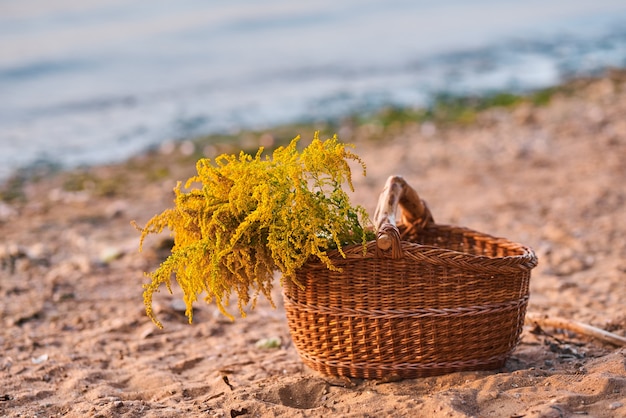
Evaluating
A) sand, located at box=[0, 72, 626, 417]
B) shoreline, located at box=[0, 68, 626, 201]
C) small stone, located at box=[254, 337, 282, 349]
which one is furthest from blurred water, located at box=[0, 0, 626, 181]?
small stone, located at box=[254, 337, 282, 349]

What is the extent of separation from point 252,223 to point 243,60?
16586mm

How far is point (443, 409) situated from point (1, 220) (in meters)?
5.99

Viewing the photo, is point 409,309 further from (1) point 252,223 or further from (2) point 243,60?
(2) point 243,60

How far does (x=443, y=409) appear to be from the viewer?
3207mm

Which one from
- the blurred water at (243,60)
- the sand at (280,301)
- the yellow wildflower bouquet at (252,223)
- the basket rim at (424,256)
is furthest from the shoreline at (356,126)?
the basket rim at (424,256)

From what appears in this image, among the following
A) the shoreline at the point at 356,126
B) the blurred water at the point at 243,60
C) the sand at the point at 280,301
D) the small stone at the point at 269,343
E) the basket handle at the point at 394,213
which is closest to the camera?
the basket handle at the point at 394,213

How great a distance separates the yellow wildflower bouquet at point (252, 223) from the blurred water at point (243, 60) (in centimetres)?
752

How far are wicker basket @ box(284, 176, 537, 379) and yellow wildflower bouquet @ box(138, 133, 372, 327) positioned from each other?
0.15 metres

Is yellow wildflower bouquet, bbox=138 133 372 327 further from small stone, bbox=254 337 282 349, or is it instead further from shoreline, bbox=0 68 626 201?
shoreline, bbox=0 68 626 201

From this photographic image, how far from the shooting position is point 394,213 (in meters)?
3.76

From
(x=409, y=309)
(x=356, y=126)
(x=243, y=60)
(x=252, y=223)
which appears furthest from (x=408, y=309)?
(x=243, y=60)

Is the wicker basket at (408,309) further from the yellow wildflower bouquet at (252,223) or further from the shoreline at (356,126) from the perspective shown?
the shoreline at (356,126)

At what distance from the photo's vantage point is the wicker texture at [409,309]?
11.3ft

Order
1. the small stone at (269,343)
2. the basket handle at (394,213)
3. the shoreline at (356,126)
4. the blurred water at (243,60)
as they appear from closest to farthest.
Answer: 1. the basket handle at (394,213)
2. the small stone at (269,343)
3. the shoreline at (356,126)
4. the blurred water at (243,60)
